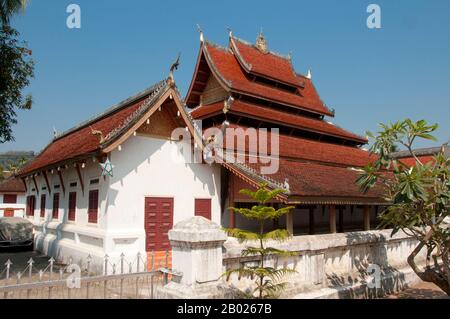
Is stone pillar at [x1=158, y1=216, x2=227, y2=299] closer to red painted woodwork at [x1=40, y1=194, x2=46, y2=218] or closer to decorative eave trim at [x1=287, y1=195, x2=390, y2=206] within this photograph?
decorative eave trim at [x1=287, y1=195, x2=390, y2=206]

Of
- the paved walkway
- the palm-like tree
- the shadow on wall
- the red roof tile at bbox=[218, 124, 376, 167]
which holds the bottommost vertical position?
the paved walkway

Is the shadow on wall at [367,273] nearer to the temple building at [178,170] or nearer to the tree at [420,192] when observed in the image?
the tree at [420,192]

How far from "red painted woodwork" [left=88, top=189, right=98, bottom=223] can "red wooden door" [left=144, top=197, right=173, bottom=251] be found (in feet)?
5.50

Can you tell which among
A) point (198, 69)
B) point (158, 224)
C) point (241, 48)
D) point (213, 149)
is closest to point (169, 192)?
point (158, 224)

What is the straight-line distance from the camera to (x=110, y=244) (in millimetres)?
11523

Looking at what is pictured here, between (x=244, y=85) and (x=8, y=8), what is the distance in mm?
11537

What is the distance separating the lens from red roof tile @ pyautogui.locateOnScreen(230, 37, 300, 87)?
71.9 ft

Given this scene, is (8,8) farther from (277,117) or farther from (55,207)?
(277,117)

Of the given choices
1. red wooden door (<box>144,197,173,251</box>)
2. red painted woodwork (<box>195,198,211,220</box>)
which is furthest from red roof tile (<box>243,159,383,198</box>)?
red wooden door (<box>144,197,173,251</box>)

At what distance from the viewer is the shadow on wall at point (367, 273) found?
31.4 ft

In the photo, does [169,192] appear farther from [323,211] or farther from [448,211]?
[323,211]

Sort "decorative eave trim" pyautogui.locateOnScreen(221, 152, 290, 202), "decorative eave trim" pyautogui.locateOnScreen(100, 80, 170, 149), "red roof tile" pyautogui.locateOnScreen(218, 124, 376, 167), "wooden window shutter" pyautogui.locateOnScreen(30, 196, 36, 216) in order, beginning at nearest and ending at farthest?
1. "decorative eave trim" pyautogui.locateOnScreen(100, 80, 170, 149)
2. "decorative eave trim" pyautogui.locateOnScreen(221, 152, 290, 202)
3. "red roof tile" pyautogui.locateOnScreen(218, 124, 376, 167)
4. "wooden window shutter" pyautogui.locateOnScreen(30, 196, 36, 216)

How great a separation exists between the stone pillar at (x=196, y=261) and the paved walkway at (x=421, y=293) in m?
6.25

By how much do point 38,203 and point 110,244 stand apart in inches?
413
